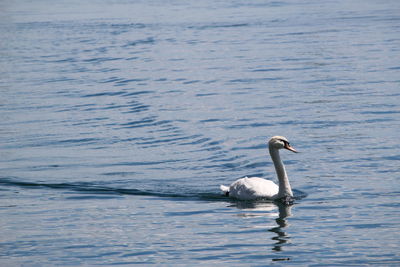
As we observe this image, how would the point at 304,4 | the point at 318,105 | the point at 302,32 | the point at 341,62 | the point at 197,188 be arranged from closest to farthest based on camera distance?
the point at 197,188
the point at 318,105
the point at 341,62
the point at 302,32
the point at 304,4

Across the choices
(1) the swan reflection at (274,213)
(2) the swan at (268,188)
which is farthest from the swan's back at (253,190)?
(1) the swan reflection at (274,213)

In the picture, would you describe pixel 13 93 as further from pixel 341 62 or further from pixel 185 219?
pixel 185 219

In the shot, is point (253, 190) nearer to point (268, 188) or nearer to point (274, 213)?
point (268, 188)

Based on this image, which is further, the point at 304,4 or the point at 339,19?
the point at 304,4

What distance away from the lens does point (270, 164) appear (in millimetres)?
20266

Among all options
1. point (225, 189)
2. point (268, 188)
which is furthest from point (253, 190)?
point (225, 189)

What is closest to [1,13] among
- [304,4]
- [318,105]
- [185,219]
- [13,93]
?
[304,4]

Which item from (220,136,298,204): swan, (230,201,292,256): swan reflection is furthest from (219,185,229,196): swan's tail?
(230,201,292,256): swan reflection

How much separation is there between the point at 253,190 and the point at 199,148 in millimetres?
5595

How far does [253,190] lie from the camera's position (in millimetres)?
16625

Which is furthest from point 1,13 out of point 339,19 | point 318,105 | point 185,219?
point 185,219

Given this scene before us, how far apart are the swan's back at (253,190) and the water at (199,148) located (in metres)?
0.19

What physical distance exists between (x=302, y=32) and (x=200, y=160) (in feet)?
99.6

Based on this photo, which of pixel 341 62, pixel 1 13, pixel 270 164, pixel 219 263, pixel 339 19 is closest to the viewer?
pixel 219 263
